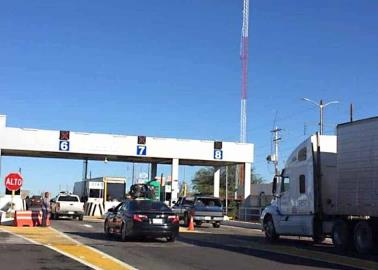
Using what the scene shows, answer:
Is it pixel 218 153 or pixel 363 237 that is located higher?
pixel 218 153

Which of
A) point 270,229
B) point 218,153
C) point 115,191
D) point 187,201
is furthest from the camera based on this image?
point 115,191

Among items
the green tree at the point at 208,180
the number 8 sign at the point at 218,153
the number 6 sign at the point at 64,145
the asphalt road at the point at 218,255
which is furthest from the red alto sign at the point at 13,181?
the green tree at the point at 208,180

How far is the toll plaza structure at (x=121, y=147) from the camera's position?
1812 inches

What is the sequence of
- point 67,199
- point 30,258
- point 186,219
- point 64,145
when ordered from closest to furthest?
point 30,258 → point 186,219 → point 67,199 → point 64,145

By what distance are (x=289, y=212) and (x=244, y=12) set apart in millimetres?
58323

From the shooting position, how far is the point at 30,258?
1528 cm

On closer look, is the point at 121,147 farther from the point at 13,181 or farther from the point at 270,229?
the point at 270,229

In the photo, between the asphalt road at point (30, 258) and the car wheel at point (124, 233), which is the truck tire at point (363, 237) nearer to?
the car wheel at point (124, 233)

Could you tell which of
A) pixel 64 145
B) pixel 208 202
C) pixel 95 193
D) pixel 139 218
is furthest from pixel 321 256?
pixel 95 193

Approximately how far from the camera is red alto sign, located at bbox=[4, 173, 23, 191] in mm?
31016

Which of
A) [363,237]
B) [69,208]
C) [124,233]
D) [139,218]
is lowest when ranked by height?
[124,233]

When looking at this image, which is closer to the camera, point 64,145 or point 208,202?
point 208,202

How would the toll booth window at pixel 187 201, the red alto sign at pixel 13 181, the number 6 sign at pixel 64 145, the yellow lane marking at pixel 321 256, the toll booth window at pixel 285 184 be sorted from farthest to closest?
1. the number 6 sign at pixel 64 145
2. the toll booth window at pixel 187 201
3. the red alto sign at pixel 13 181
4. the toll booth window at pixel 285 184
5. the yellow lane marking at pixel 321 256

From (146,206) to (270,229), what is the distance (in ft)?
16.8
